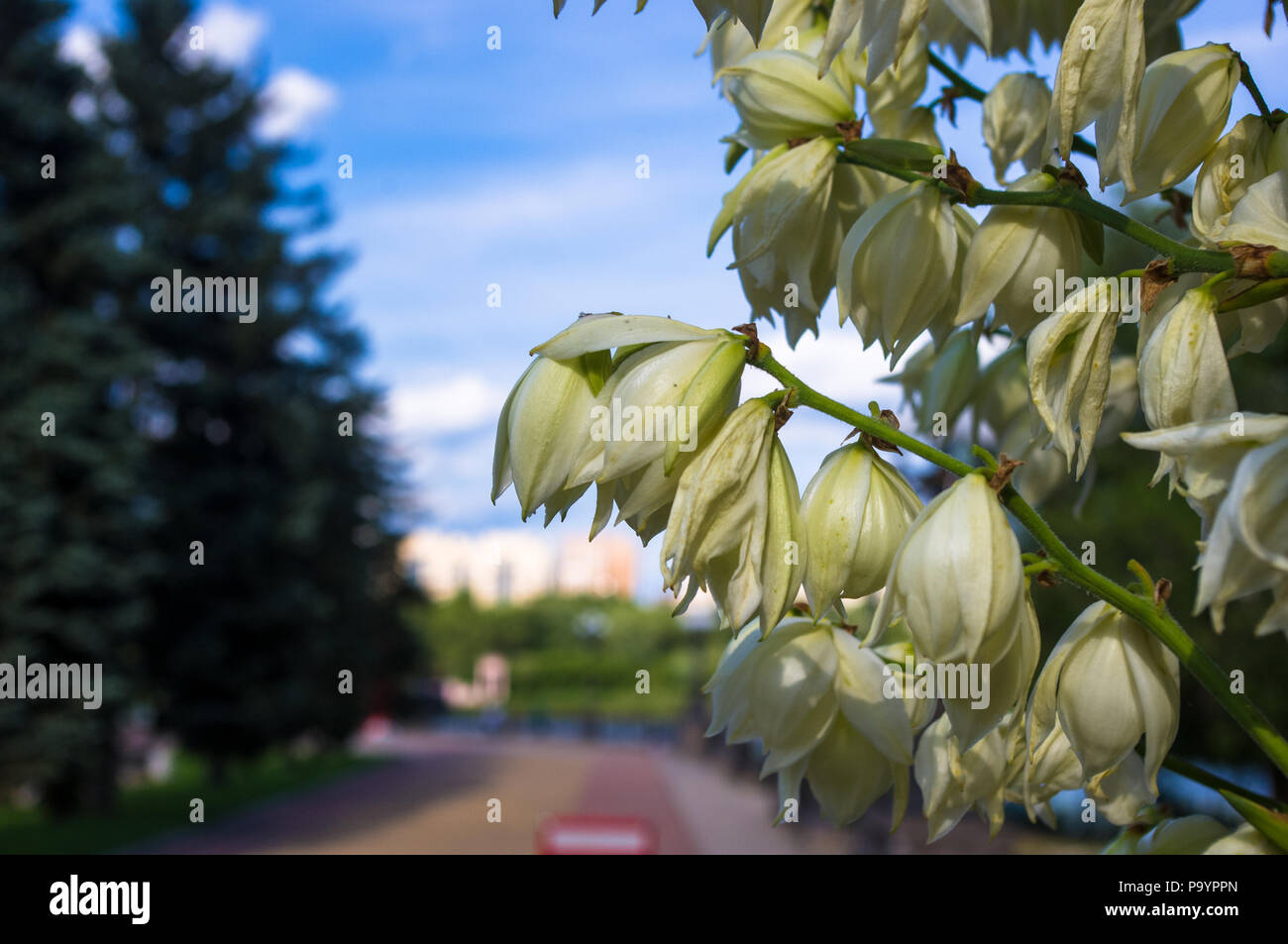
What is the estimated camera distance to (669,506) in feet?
1.95

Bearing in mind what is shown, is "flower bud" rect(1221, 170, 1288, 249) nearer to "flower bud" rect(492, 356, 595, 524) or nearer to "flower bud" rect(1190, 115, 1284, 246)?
"flower bud" rect(1190, 115, 1284, 246)

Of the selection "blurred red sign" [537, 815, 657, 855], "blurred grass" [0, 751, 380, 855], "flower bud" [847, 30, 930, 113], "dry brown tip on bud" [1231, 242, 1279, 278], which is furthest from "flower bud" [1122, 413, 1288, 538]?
"blurred grass" [0, 751, 380, 855]

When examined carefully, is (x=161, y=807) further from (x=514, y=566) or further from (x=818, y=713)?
(x=514, y=566)

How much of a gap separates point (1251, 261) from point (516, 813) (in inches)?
571

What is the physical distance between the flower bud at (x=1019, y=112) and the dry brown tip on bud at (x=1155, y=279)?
10.2 inches

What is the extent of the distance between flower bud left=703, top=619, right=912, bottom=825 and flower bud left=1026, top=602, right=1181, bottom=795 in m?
0.09

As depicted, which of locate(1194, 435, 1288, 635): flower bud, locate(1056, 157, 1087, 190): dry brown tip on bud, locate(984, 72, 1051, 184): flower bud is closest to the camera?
locate(1194, 435, 1288, 635): flower bud

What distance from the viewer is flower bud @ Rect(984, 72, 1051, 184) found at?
833 millimetres

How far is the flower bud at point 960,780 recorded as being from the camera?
2.34ft

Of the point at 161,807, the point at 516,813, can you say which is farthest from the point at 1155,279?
the point at 161,807

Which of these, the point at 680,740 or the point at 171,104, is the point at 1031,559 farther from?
the point at 680,740

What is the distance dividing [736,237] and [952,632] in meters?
0.32
